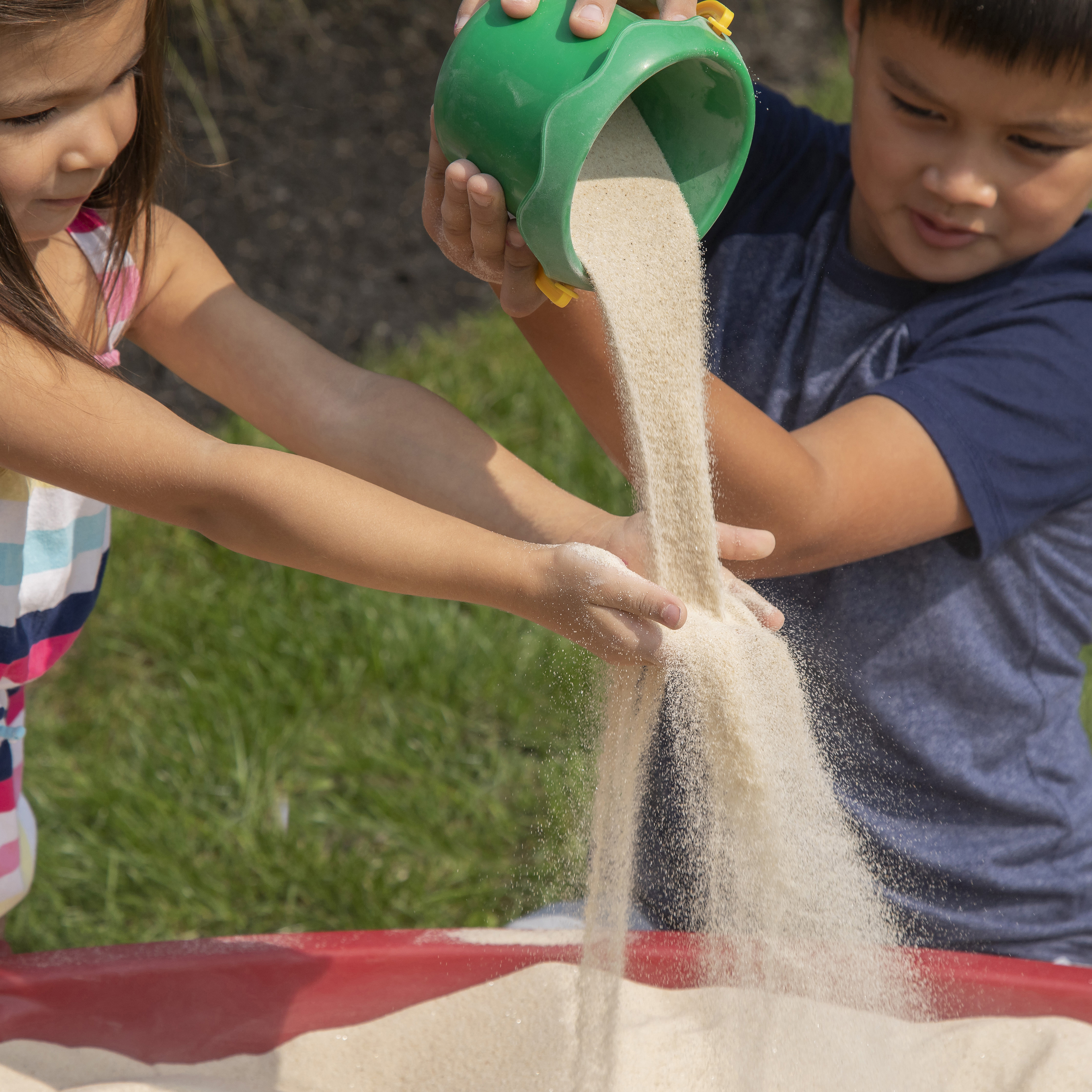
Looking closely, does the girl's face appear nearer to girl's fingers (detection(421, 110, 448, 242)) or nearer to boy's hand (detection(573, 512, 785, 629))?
girl's fingers (detection(421, 110, 448, 242))

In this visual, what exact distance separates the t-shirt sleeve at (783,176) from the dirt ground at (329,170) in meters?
1.78

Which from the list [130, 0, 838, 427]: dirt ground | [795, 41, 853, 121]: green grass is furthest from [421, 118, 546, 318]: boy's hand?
[795, 41, 853, 121]: green grass

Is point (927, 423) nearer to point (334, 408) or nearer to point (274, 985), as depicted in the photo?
point (334, 408)

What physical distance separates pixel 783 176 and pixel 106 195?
2.63 feet

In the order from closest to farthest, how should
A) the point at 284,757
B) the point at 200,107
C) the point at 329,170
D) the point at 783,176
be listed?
1. the point at 783,176
2. the point at 284,757
3. the point at 200,107
4. the point at 329,170

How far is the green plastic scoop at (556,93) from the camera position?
3.20 ft

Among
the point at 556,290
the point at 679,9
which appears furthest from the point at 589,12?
the point at 556,290

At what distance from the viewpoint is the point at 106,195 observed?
1.28 metres

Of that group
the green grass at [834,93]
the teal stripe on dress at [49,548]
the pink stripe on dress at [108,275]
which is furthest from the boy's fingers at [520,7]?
the green grass at [834,93]

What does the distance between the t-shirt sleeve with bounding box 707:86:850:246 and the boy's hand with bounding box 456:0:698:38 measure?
0.43 m

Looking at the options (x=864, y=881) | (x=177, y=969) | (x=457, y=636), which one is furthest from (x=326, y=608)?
(x=864, y=881)

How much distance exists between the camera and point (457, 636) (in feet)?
7.75

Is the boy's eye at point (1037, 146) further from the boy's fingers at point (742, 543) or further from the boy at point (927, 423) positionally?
the boy's fingers at point (742, 543)

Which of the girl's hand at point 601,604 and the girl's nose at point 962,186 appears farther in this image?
the girl's nose at point 962,186
